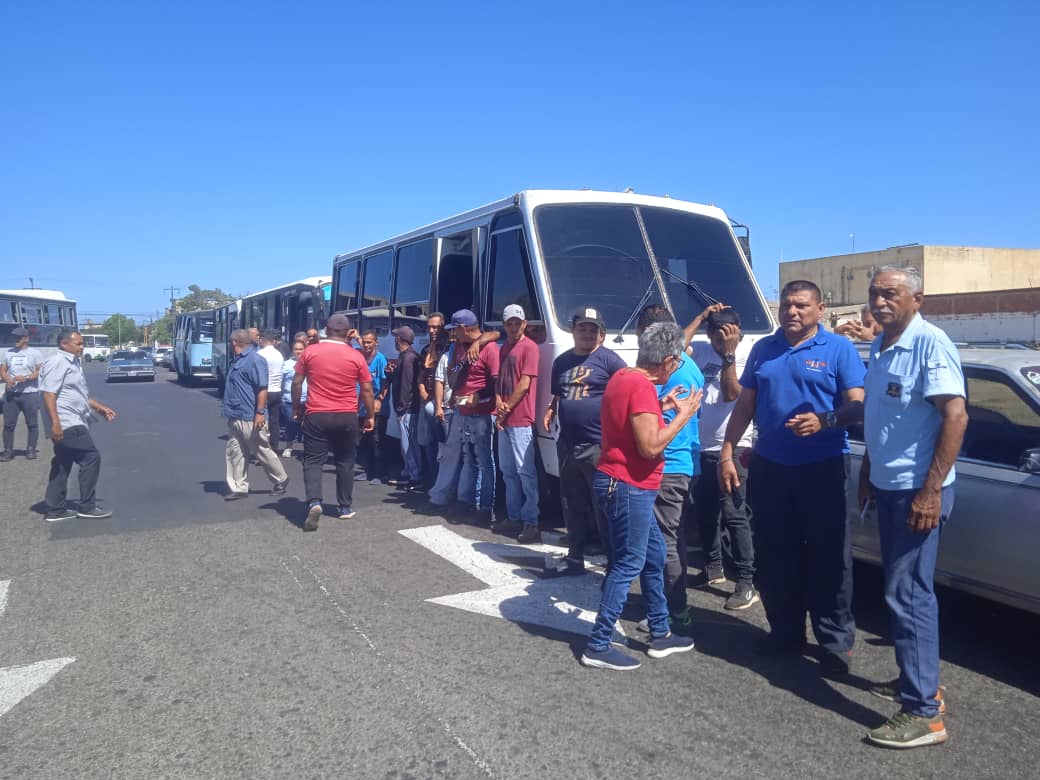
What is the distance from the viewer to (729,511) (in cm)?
568

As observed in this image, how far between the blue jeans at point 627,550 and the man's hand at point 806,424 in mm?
799

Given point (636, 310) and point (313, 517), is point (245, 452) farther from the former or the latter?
point (636, 310)

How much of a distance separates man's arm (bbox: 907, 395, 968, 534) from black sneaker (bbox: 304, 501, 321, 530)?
17.6 feet

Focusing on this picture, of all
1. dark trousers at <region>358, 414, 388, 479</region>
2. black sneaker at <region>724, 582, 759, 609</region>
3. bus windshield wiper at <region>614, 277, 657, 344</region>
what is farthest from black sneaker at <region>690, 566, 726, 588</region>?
dark trousers at <region>358, 414, 388, 479</region>

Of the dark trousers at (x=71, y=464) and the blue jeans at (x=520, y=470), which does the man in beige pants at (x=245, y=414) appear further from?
the blue jeans at (x=520, y=470)

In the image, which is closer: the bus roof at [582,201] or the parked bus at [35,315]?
the bus roof at [582,201]

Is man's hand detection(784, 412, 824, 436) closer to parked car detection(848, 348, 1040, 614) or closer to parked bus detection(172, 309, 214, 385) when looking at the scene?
parked car detection(848, 348, 1040, 614)

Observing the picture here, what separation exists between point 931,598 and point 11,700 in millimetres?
4501

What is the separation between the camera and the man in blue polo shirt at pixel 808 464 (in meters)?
4.39

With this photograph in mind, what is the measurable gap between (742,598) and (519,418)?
2.44m

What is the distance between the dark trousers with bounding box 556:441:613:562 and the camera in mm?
5547

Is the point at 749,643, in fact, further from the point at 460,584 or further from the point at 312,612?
the point at 312,612

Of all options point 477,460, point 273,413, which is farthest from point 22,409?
point 477,460

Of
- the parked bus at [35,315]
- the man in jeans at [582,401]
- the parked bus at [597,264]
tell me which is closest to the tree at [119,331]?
the parked bus at [35,315]
